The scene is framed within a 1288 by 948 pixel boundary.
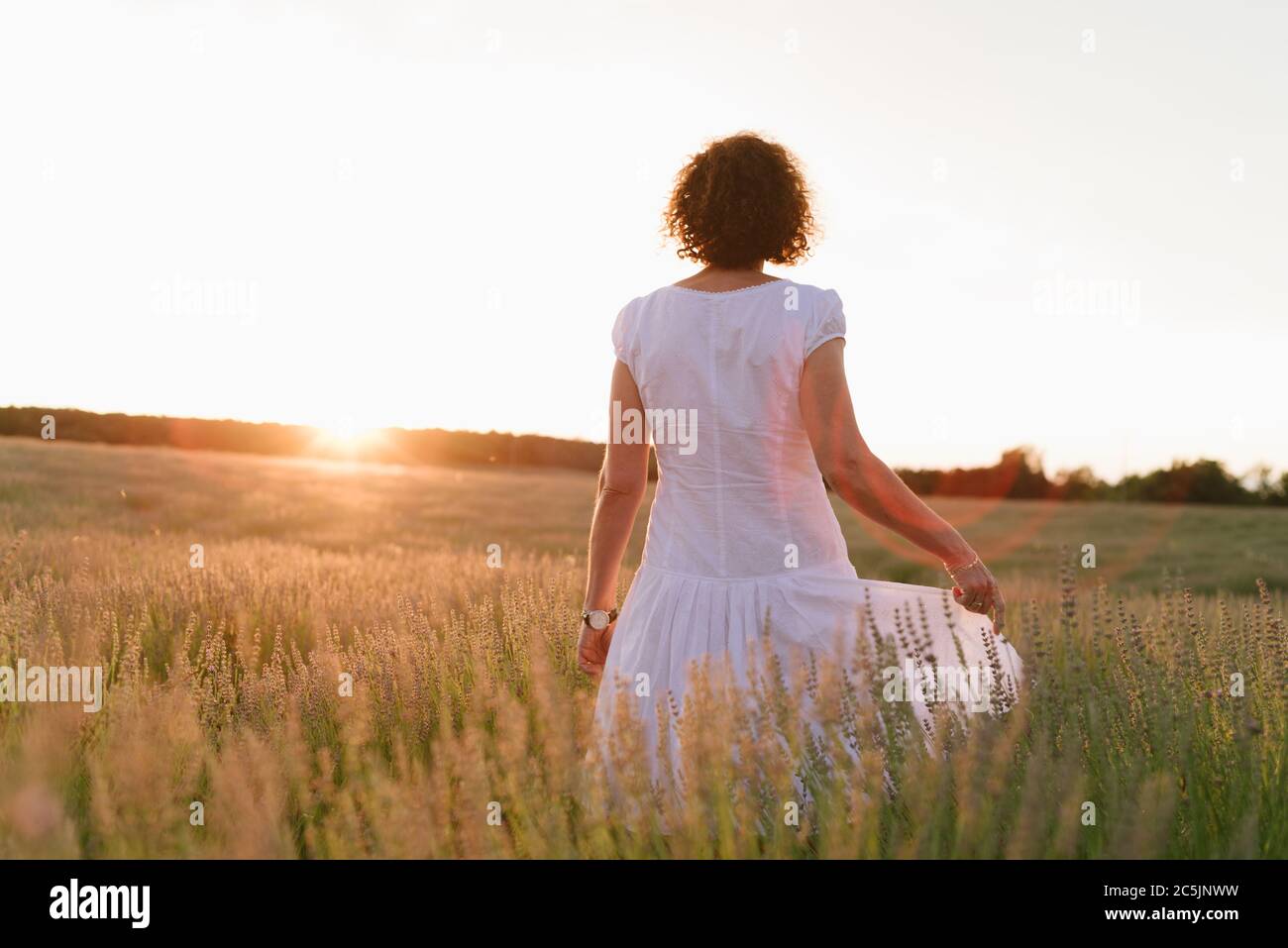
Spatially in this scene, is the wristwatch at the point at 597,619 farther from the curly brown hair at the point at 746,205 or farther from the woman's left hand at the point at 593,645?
the curly brown hair at the point at 746,205

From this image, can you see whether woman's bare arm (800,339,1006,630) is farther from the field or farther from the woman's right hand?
the field

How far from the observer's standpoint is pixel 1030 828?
183 cm

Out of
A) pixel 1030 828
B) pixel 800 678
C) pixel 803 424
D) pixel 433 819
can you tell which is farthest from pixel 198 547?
pixel 1030 828

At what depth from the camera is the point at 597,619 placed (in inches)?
129

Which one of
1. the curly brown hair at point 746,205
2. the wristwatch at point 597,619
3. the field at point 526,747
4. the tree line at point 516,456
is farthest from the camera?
the tree line at point 516,456

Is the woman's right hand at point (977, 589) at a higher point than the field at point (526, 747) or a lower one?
higher

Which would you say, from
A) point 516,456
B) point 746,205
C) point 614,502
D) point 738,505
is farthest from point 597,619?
point 516,456

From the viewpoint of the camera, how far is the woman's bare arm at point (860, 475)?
108 inches

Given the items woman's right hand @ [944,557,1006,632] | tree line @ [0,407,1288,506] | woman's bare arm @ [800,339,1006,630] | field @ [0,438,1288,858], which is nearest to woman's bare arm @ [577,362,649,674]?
field @ [0,438,1288,858]

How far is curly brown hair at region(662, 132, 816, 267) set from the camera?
290 cm

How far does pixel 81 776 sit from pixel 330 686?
0.85 m

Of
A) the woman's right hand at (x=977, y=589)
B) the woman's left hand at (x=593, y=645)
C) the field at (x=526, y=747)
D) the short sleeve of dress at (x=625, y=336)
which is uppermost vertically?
the short sleeve of dress at (x=625, y=336)

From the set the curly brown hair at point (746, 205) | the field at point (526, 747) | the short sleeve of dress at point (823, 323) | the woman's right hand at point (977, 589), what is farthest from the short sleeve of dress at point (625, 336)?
the woman's right hand at point (977, 589)
